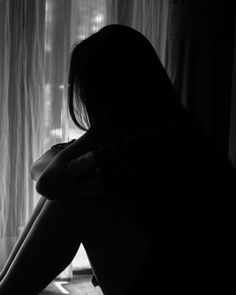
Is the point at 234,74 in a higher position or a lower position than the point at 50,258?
higher

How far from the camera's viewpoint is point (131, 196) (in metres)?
0.84

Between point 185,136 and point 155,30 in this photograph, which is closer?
point 185,136

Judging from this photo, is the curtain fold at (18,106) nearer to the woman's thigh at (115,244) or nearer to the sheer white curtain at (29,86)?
the sheer white curtain at (29,86)

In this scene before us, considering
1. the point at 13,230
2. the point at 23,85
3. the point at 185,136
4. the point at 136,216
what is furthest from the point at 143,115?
the point at 13,230

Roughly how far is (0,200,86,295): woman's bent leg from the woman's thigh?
4 centimetres

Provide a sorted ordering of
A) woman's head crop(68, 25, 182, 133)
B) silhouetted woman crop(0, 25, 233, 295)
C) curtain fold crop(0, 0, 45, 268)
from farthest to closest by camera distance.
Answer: curtain fold crop(0, 0, 45, 268) → woman's head crop(68, 25, 182, 133) → silhouetted woman crop(0, 25, 233, 295)

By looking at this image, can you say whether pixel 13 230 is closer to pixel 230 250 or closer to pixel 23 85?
pixel 23 85

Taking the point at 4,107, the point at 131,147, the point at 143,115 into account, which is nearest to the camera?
the point at 131,147

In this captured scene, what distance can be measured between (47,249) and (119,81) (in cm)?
43

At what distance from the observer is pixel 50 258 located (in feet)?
3.02

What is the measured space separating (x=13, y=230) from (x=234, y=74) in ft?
3.73

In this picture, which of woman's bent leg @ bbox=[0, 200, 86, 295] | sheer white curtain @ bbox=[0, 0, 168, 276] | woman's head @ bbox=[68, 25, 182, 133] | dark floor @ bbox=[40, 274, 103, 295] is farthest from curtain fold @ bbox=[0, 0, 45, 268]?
woman's bent leg @ bbox=[0, 200, 86, 295]

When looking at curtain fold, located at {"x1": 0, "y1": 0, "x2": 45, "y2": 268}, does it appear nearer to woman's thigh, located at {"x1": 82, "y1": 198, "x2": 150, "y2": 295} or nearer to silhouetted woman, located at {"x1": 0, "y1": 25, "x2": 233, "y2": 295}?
silhouetted woman, located at {"x1": 0, "y1": 25, "x2": 233, "y2": 295}

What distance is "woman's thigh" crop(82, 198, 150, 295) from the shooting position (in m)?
0.89
